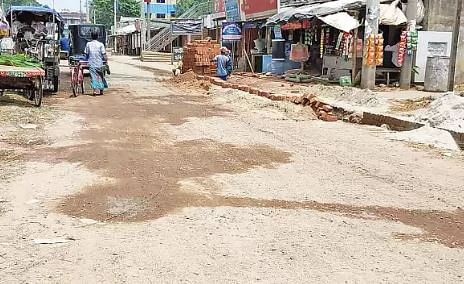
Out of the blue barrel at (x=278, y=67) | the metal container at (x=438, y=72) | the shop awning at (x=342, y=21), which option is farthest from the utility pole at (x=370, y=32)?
the blue barrel at (x=278, y=67)

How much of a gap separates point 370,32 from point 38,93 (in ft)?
33.3

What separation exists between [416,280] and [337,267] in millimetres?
574

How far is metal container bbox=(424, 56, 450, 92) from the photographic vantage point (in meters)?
16.9

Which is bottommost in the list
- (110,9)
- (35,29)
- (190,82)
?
(190,82)

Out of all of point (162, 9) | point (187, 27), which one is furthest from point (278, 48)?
point (162, 9)

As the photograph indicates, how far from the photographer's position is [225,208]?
5613 millimetres

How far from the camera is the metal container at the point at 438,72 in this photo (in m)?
16.9

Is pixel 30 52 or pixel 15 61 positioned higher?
pixel 30 52

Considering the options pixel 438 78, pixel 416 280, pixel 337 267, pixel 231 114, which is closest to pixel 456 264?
pixel 416 280

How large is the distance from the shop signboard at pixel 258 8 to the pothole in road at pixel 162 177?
16.0 meters

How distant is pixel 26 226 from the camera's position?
16.2ft

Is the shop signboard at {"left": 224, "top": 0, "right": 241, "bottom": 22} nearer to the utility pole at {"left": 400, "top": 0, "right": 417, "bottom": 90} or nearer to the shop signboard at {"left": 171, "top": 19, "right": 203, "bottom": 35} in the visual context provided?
the shop signboard at {"left": 171, "top": 19, "right": 203, "bottom": 35}

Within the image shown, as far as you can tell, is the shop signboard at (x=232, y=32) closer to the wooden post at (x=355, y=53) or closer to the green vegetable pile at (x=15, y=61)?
the wooden post at (x=355, y=53)

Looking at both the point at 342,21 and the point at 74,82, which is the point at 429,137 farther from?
the point at 74,82
